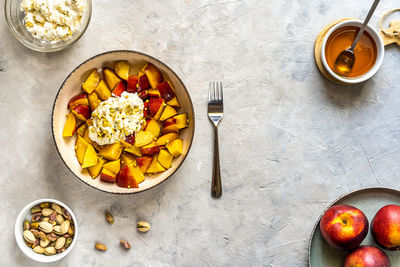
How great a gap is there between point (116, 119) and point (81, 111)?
0.16 meters

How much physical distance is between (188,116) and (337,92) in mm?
670

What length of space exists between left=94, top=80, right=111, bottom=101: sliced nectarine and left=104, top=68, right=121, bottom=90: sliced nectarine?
18 mm

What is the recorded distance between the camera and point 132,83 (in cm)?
162

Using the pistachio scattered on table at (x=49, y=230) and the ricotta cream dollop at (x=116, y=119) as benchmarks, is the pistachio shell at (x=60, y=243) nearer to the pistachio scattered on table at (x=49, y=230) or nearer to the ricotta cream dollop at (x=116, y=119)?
the pistachio scattered on table at (x=49, y=230)

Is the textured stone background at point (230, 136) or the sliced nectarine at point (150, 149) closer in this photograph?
the sliced nectarine at point (150, 149)

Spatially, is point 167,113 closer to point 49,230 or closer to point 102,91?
point 102,91

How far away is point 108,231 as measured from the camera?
1716 millimetres

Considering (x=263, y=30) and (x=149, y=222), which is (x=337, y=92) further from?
(x=149, y=222)

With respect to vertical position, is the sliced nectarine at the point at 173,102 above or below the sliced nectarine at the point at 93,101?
above

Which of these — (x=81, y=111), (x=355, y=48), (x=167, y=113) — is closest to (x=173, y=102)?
(x=167, y=113)

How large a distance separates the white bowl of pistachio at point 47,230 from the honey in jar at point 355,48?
1.29 meters

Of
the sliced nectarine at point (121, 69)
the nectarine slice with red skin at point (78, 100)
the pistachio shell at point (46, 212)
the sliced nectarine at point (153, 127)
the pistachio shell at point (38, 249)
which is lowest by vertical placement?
the pistachio shell at point (38, 249)

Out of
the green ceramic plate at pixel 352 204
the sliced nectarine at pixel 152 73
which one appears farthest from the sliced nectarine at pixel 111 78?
the green ceramic plate at pixel 352 204

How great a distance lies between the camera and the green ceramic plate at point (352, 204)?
1632mm
